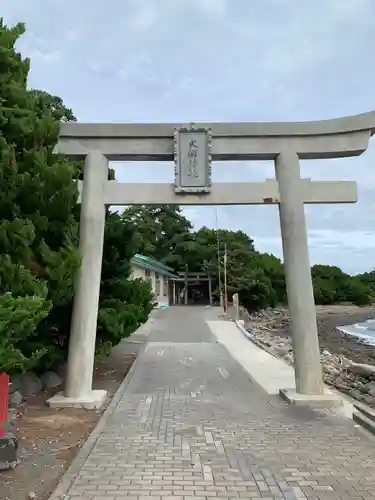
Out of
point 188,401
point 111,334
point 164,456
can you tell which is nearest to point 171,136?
point 111,334

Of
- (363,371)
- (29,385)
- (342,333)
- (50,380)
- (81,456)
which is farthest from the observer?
(342,333)

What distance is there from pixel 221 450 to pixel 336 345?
2716 centimetres

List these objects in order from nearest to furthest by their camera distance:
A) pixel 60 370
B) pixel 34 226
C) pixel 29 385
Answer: pixel 34 226 → pixel 29 385 → pixel 60 370

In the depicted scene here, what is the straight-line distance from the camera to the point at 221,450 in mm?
6109

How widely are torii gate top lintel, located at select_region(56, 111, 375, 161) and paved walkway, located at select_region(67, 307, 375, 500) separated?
450cm

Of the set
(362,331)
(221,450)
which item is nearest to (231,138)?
(221,450)

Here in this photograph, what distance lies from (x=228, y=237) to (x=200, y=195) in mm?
40272

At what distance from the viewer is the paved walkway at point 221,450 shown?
486 centimetres

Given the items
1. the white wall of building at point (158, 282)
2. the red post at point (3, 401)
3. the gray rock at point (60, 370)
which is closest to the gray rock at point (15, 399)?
the gray rock at point (60, 370)

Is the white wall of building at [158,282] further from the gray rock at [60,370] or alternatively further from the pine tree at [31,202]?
the pine tree at [31,202]

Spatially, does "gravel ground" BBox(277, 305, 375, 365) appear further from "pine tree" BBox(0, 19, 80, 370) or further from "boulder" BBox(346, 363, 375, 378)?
"pine tree" BBox(0, 19, 80, 370)

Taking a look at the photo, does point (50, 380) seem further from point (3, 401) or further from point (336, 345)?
point (336, 345)

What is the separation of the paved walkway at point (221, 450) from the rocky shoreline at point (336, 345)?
2.28m

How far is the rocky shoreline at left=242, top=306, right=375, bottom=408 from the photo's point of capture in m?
10.9
